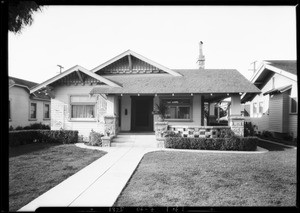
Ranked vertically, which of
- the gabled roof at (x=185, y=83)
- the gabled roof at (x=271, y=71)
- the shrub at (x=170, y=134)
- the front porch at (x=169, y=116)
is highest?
the gabled roof at (x=271, y=71)

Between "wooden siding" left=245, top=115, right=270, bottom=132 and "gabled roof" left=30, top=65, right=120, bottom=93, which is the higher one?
"gabled roof" left=30, top=65, right=120, bottom=93

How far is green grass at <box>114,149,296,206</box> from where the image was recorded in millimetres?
4105

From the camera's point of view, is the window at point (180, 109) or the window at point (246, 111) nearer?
the window at point (180, 109)

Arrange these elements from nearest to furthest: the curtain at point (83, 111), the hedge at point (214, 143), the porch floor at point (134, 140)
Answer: the hedge at point (214, 143) → the porch floor at point (134, 140) → the curtain at point (83, 111)

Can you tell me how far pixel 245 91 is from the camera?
38.4 ft

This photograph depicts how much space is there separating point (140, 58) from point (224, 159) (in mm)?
9404

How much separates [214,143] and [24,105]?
641 inches

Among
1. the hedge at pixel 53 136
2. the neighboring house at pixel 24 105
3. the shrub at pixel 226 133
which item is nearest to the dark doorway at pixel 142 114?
the hedge at pixel 53 136

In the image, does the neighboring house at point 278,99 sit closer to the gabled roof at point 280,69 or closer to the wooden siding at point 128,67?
the gabled roof at point 280,69

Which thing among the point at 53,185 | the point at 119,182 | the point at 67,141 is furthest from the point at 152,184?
the point at 67,141

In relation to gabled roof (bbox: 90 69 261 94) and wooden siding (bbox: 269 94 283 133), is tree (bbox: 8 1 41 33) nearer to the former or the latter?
gabled roof (bbox: 90 69 261 94)

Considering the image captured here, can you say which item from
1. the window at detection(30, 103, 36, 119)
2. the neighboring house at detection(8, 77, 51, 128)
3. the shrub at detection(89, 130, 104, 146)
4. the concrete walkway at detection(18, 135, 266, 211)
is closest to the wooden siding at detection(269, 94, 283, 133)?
the concrete walkway at detection(18, 135, 266, 211)

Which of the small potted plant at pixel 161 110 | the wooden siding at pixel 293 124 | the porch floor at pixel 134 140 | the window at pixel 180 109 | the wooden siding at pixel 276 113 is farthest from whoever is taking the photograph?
the wooden siding at pixel 276 113

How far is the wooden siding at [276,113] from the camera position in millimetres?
15047
